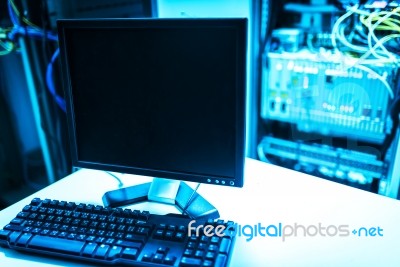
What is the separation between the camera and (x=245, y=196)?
92 centimetres

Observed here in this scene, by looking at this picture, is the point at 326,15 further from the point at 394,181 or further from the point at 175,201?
the point at 175,201

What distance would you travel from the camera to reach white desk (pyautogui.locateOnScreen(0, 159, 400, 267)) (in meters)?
0.70

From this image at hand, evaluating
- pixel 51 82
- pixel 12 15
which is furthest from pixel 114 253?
pixel 12 15

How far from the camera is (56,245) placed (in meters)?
0.71

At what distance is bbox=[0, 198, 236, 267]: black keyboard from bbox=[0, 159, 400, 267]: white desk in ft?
0.12

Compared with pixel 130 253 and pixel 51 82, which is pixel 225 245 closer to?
pixel 130 253

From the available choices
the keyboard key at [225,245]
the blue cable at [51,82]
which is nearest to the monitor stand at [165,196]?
the keyboard key at [225,245]

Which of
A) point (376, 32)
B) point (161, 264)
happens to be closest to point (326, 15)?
point (376, 32)

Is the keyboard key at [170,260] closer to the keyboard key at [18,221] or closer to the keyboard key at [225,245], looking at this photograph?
the keyboard key at [225,245]

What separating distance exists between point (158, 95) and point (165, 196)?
27cm

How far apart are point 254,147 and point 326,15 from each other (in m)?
0.57

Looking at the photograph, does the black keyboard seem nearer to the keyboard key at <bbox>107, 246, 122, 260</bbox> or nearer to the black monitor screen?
the keyboard key at <bbox>107, 246, 122, 260</bbox>

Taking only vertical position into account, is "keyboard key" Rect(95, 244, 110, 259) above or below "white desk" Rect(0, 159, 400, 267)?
above

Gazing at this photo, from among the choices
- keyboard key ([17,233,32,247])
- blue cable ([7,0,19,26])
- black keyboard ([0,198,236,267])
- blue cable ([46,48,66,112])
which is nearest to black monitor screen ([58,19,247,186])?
black keyboard ([0,198,236,267])
